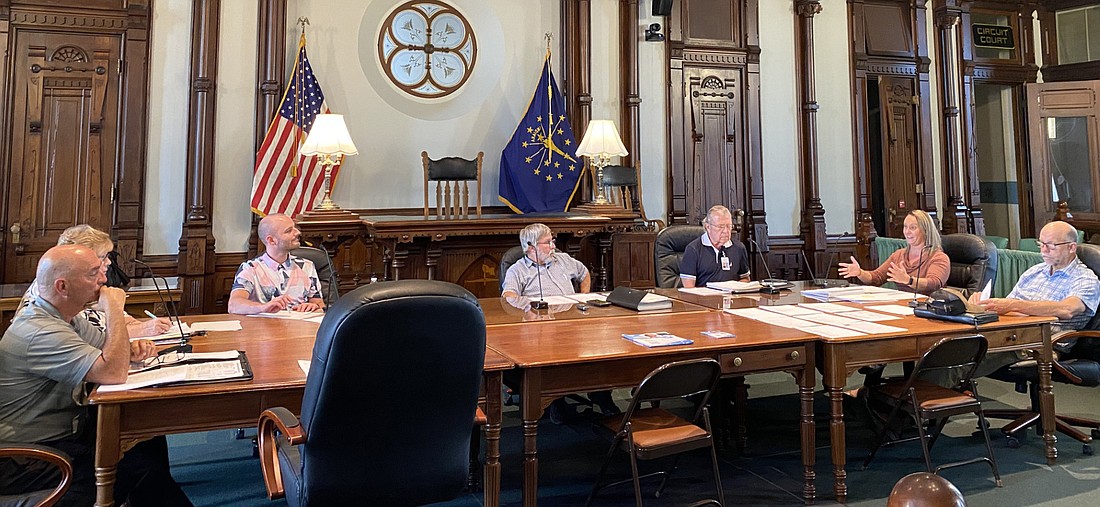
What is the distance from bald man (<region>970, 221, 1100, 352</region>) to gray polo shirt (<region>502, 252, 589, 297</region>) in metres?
2.12

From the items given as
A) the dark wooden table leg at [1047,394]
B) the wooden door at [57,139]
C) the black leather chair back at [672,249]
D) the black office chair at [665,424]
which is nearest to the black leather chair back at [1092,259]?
the dark wooden table leg at [1047,394]

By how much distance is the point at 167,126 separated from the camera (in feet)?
18.6

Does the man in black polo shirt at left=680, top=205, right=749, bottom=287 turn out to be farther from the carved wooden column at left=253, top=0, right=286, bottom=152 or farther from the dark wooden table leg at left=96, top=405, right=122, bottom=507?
the carved wooden column at left=253, top=0, right=286, bottom=152

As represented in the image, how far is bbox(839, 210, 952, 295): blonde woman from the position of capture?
418 centimetres

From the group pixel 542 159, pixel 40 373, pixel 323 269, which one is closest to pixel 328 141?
pixel 323 269

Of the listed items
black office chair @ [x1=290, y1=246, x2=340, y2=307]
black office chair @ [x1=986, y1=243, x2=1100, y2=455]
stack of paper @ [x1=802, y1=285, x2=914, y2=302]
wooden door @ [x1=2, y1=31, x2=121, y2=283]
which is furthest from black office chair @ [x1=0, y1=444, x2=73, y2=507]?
wooden door @ [x1=2, y1=31, x2=121, y2=283]

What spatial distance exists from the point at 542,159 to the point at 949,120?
15.6 feet

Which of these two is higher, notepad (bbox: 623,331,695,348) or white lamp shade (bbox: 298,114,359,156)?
white lamp shade (bbox: 298,114,359,156)

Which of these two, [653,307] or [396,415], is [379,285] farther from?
[653,307]

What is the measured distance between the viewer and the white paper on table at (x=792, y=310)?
3.31 m

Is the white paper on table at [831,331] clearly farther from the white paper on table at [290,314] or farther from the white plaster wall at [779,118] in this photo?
the white plaster wall at [779,118]

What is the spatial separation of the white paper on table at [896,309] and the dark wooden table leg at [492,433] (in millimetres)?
1998

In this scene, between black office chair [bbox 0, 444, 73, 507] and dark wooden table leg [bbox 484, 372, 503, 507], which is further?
dark wooden table leg [bbox 484, 372, 503, 507]

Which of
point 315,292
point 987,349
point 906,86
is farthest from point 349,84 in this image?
point 906,86
